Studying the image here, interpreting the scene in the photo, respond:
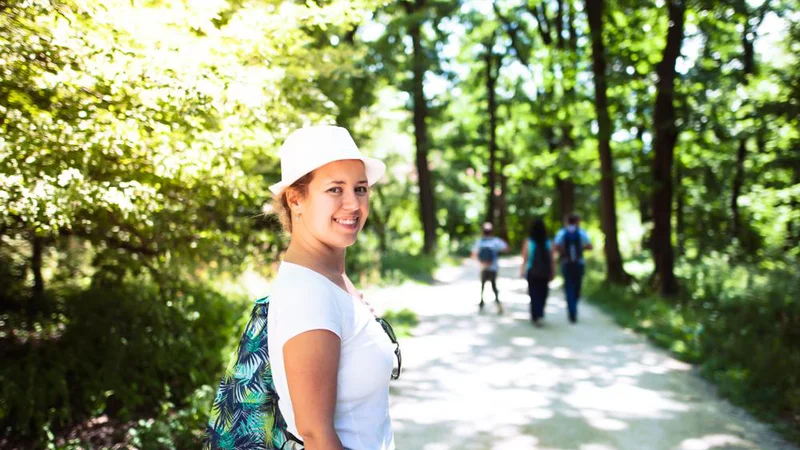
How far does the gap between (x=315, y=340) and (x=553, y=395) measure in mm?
6553

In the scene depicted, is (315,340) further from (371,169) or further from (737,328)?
(737,328)

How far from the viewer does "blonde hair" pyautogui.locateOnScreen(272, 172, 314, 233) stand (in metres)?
2.27

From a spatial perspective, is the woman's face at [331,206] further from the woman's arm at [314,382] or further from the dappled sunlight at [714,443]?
the dappled sunlight at [714,443]

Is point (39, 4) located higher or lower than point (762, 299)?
higher

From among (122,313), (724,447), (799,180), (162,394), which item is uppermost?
(799,180)

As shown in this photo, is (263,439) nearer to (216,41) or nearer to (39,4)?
(39,4)

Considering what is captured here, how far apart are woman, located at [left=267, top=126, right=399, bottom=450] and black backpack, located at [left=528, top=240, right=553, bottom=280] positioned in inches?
432

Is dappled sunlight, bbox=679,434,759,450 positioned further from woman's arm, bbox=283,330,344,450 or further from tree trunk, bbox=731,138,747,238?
tree trunk, bbox=731,138,747,238

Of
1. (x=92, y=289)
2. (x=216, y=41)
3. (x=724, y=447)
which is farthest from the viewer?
(x=92, y=289)

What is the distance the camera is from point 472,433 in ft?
21.7

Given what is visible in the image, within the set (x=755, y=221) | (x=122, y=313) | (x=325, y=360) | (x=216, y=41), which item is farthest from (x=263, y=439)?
(x=755, y=221)

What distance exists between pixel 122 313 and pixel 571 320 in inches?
343

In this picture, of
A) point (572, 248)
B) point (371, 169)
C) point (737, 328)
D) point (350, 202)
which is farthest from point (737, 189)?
point (350, 202)

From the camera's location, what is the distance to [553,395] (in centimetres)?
803
